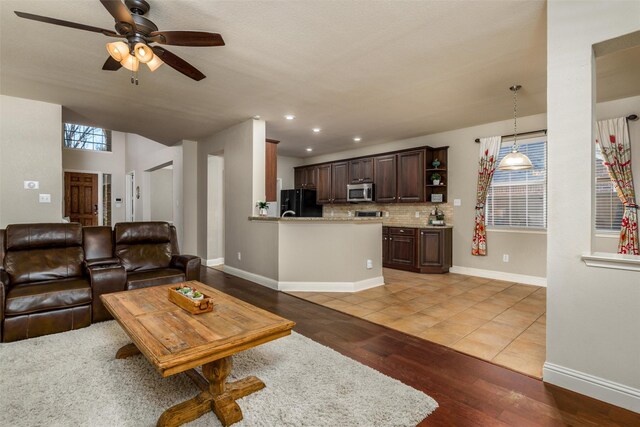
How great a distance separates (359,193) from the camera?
6.71m

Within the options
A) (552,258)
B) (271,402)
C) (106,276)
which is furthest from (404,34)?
(106,276)

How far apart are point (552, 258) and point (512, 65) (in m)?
2.06

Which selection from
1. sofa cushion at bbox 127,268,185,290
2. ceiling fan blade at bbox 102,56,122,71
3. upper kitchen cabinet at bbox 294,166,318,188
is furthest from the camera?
upper kitchen cabinet at bbox 294,166,318,188

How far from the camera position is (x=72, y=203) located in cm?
855

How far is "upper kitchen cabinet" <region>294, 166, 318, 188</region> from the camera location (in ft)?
26.1

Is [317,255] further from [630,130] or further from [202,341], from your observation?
[630,130]

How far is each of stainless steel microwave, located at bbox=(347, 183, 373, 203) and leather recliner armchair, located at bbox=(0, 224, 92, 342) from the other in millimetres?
4809

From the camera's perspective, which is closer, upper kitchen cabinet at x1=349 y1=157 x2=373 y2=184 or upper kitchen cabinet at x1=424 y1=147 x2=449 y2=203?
upper kitchen cabinet at x1=424 y1=147 x2=449 y2=203

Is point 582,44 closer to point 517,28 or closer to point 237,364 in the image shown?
point 517,28

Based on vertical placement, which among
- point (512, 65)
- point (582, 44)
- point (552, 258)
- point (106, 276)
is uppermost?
point (512, 65)

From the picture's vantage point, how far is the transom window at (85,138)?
875 centimetres

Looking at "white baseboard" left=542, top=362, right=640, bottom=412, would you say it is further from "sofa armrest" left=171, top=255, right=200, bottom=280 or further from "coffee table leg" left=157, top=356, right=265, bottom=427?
"sofa armrest" left=171, top=255, right=200, bottom=280

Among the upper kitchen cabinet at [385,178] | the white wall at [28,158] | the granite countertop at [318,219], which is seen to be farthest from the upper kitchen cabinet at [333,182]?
the white wall at [28,158]

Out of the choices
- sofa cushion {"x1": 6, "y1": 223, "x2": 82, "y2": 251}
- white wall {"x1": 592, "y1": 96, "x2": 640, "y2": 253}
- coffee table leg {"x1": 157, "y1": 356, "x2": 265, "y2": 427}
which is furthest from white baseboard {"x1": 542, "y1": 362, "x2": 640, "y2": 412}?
sofa cushion {"x1": 6, "y1": 223, "x2": 82, "y2": 251}
